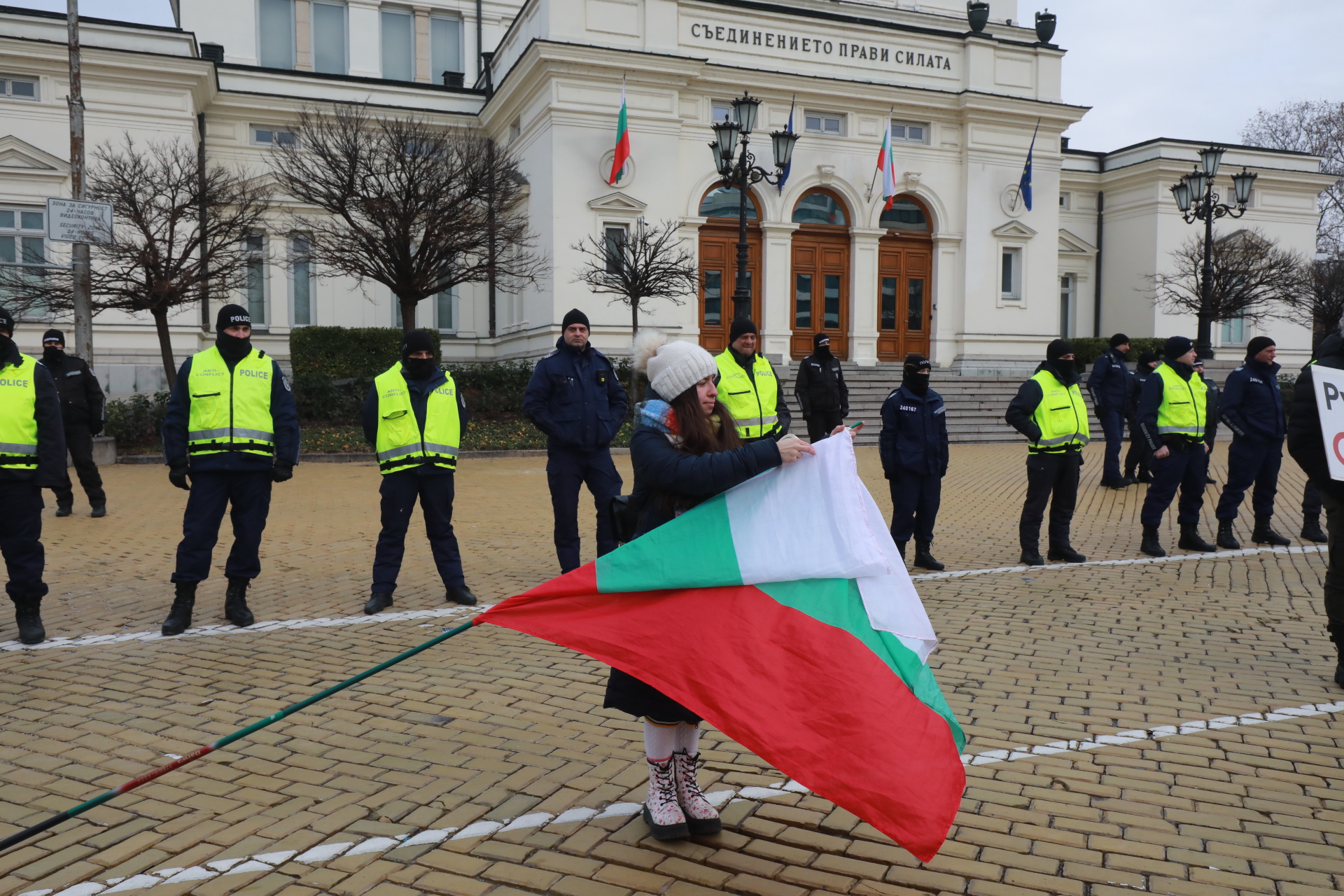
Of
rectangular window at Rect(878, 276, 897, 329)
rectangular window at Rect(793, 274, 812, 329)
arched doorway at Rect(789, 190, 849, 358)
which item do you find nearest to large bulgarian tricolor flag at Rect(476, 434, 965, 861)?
arched doorway at Rect(789, 190, 849, 358)

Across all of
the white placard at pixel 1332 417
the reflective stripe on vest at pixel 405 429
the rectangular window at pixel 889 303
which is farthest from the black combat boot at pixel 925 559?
the rectangular window at pixel 889 303

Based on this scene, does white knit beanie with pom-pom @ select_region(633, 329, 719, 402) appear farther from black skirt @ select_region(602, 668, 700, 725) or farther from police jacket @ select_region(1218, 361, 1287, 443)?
police jacket @ select_region(1218, 361, 1287, 443)

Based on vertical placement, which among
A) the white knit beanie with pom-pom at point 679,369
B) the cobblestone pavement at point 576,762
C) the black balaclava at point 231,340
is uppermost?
the black balaclava at point 231,340

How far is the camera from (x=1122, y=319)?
3531 centimetres

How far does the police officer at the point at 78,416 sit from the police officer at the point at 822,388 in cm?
867

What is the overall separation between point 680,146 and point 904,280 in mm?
7721

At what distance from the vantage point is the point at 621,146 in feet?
73.8

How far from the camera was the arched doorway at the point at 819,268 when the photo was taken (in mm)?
26812

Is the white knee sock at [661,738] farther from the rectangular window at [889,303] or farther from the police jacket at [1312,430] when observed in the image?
the rectangular window at [889,303]

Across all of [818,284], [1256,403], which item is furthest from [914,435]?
[818,284]

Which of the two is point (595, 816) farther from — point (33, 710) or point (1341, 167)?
point (1341, 167)

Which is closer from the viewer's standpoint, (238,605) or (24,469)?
(24,469)

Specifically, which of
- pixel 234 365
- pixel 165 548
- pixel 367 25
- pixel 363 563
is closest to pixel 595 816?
pixel 234 365

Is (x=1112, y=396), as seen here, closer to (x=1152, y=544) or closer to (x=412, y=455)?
(x=1152, y=544)
